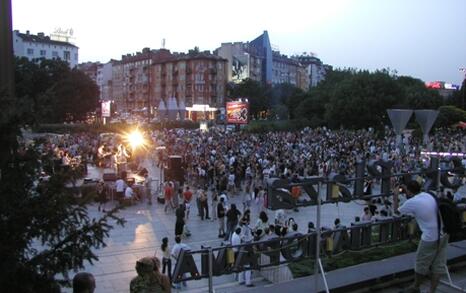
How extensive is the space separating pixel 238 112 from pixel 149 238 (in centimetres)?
3791

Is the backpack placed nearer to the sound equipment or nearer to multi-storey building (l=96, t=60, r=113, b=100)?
the sound equipment

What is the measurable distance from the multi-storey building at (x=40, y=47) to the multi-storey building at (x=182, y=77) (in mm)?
17855

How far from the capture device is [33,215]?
3.03 metres

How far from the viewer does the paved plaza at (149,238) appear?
11.2 metres

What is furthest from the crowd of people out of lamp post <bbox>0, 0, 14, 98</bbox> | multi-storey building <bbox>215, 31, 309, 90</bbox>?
multi-storey building <bbox>215, 31, 309, 90</bbox>

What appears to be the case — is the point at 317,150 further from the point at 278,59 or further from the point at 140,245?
the point at 278,59

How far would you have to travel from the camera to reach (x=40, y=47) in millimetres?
119938

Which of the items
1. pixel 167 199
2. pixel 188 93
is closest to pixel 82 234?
pixel 167 199

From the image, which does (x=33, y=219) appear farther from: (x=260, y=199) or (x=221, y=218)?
(x=260, y=199)

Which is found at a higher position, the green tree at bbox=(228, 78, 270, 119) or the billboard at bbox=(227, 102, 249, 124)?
the green tree at bbox=(228, 78, 270, 119)

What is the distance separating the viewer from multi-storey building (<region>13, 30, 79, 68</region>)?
115419mm

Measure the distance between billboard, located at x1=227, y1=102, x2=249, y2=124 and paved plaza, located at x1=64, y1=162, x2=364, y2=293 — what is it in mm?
29298

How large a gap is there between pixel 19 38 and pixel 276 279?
396 feet

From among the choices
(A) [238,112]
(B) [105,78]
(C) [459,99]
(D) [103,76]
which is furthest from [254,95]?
(D) [103,76]
